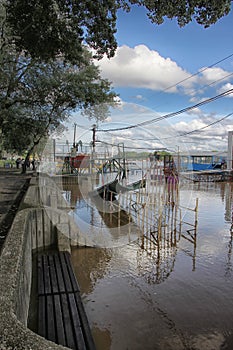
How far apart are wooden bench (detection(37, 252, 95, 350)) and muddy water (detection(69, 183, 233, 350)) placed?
0.38 metres

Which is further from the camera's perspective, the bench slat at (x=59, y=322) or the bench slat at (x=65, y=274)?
the bench slat at (x=65, y=274)

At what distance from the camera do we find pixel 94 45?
7.90 m

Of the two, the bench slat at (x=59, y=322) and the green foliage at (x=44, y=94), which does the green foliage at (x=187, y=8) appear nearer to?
the bench slat at (x=59, y=322)

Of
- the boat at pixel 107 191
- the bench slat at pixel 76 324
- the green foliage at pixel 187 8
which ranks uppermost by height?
the green foliage at pixel 187 8

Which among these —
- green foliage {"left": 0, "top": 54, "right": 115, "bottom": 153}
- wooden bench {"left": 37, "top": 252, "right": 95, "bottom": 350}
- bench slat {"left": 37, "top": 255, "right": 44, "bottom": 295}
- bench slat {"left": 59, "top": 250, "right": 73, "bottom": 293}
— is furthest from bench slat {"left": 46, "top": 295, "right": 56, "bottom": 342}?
green foliage {"left": 0, "top": 54, "right": 115, "bottom": 153}

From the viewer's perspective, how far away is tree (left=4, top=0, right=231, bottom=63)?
Answer: 5.80 meters

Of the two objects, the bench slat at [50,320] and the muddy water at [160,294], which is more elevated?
the bench slat at [50,320]

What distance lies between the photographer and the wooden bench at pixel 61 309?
3959 mm

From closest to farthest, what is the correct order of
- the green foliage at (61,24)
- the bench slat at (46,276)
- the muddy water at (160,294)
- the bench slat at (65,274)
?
the muddy water at (160,294) < the bench slat at (46,276) < the bench slat at (65,274) < the green foliage at (61,24)

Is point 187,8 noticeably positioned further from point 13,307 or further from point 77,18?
point 13,307

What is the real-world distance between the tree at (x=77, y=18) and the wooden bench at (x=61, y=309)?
20.0ft

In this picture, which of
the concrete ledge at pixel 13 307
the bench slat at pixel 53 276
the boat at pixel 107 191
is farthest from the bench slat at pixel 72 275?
the boat at pixel 107 191

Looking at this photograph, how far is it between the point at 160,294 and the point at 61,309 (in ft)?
7.28

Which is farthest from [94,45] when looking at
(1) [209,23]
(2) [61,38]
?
(1) [209,23]
